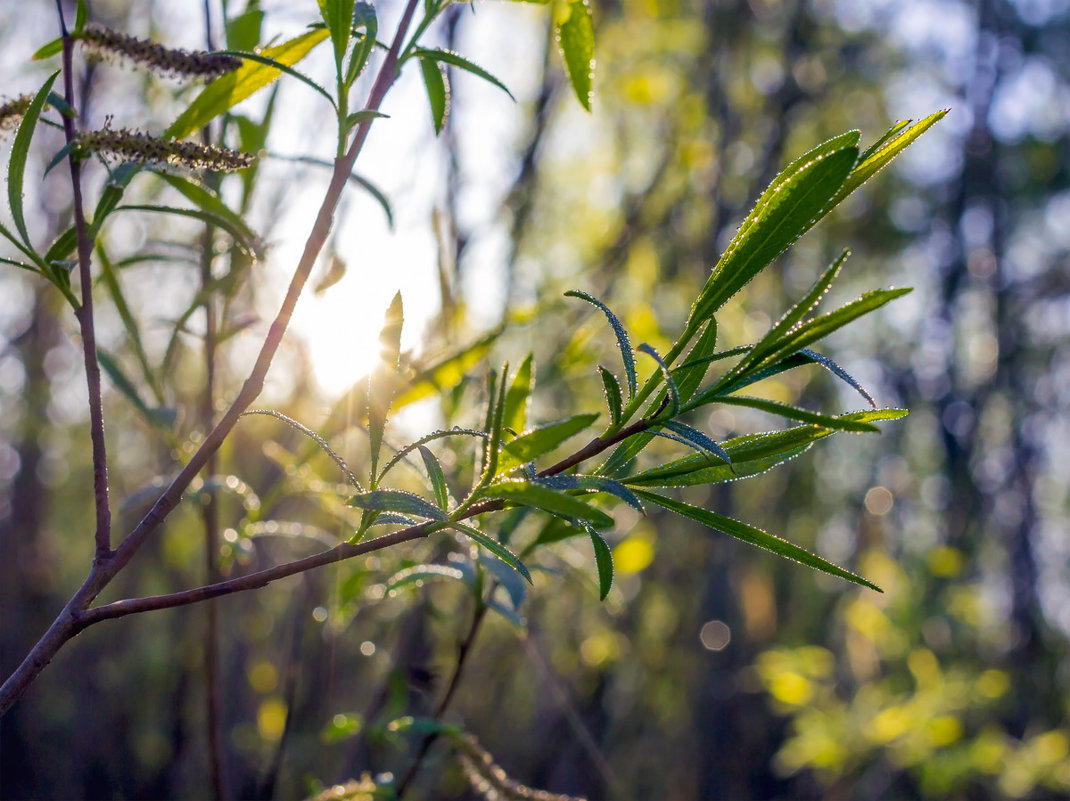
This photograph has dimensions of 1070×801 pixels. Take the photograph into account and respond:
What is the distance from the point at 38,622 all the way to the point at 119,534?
0.67 m

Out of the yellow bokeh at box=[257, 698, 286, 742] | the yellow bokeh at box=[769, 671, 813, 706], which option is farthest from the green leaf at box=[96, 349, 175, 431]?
the yellow bokeh at box=[769, 671, 813, 706]

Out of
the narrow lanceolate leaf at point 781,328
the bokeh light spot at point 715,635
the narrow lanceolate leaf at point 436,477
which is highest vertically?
the narrow lanceolate leaf at point 781,328

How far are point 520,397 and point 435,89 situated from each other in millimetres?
293

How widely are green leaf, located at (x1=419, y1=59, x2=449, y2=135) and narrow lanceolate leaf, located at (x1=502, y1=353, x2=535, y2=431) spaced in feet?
0.76

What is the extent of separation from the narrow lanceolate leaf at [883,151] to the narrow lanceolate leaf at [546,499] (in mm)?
277

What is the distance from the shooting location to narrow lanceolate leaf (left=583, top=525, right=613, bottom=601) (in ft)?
2.00

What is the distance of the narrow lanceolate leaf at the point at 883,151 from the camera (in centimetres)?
56

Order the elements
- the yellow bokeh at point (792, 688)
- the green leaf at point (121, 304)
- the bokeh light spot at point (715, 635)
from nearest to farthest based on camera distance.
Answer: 1. the green leaf at point (121, 304)
2. the yellow bokeh at point (792, 688)
3. the bokeh light spot at point (715, 635)

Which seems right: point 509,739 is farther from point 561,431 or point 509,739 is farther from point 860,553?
point 561,431

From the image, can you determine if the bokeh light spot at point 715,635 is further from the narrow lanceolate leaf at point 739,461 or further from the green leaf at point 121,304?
the narrow lanceolate leaf at point 739,461

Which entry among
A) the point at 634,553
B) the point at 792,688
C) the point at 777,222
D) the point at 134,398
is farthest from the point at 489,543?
the point at 792,688

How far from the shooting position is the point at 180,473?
0.59m

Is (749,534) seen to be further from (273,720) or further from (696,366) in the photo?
(273,720)

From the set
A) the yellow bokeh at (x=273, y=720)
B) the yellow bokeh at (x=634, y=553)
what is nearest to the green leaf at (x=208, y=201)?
the yellow bokeh at (x=634, y=553)
